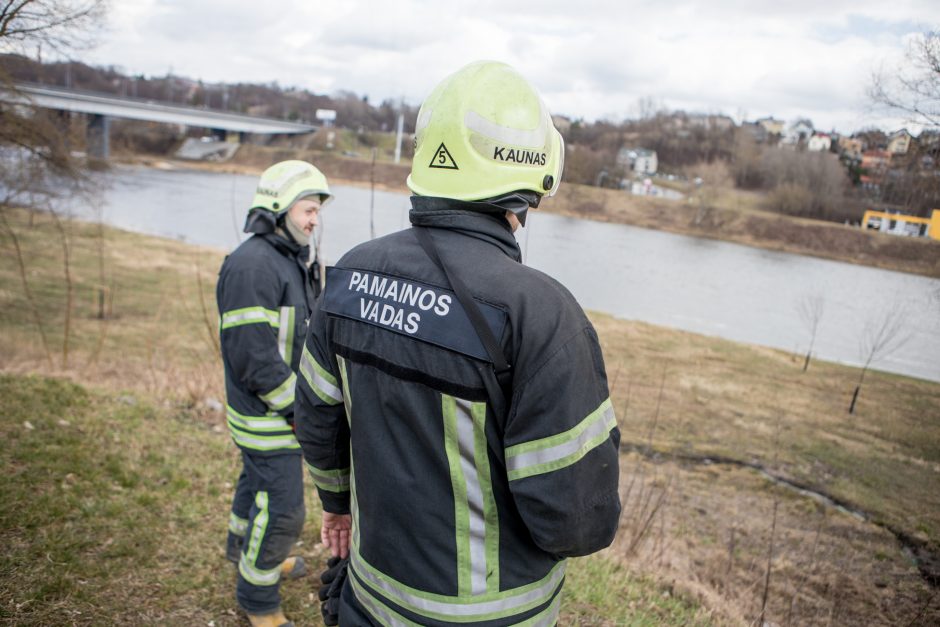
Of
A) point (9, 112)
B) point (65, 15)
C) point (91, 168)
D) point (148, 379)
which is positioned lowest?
point (148, 379)

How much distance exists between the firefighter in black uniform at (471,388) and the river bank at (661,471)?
2.36 meters

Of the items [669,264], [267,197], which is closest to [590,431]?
[267,197]

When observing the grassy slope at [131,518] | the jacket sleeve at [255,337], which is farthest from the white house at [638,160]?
the jacket sleeve at [255,337]

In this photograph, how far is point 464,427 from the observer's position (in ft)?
5.24

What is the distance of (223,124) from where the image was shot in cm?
5953

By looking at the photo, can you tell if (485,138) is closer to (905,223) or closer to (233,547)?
(233,547)

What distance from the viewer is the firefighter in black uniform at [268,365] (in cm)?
325

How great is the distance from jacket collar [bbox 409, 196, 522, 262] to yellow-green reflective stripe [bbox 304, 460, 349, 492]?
2.98 feet

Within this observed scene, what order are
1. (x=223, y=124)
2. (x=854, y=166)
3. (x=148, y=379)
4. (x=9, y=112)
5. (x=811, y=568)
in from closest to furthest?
(x=811, y=568) < (x=854, y=166) < (x=148, y=379) < (x=9, y=112) < (x=223, y=124)

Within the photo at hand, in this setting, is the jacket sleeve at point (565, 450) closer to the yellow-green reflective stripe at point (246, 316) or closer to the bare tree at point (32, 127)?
the yellow-green reflective stripe at point (246, 316)

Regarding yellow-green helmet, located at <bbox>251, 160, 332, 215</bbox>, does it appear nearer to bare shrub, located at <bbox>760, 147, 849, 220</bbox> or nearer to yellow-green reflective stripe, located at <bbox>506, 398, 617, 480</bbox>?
yellow-green reflective stripe, located at <bbox>506, 398, 617, 480</bbox>

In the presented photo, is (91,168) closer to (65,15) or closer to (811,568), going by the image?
(65,15)

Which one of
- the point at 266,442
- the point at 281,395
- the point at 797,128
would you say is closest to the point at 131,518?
the point at 266,442

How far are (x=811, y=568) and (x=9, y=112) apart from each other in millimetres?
14465
